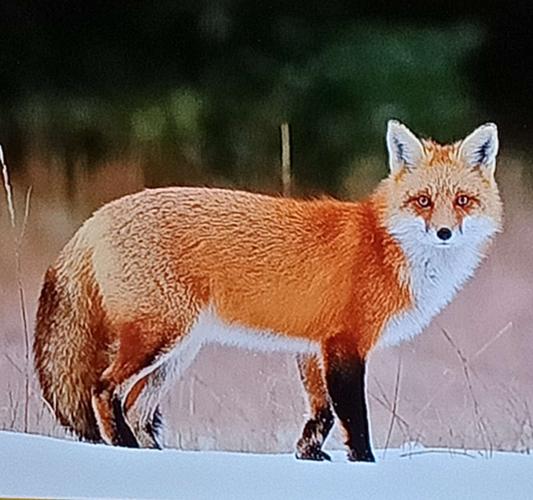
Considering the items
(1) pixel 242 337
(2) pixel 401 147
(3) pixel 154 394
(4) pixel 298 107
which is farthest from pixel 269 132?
(3) pixel 154 394

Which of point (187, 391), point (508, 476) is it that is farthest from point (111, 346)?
point (508, 476)

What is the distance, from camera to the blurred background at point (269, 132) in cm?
147

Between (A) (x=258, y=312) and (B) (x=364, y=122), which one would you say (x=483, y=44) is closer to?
(B) (x=364, y=122)

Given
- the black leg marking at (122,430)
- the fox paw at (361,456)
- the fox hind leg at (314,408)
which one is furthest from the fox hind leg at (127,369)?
the fox paw at (361,456)

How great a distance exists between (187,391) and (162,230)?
0.22 m

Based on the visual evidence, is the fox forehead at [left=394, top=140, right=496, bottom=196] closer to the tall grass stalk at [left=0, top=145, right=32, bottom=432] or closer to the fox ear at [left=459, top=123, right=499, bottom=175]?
the fox ear at [left=459, top=123, right=499, bottom=175]

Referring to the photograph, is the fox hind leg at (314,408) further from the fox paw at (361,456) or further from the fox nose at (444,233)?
the fox nose at (444,233)

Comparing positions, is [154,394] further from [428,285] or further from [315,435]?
[428,285]

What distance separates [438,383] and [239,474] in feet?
0.97

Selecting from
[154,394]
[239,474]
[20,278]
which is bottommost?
[239,474]

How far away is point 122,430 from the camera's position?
149 centimetres

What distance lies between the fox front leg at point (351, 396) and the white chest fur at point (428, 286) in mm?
50

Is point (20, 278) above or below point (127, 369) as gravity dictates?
above

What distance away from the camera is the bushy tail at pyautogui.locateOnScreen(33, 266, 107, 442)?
149cm
